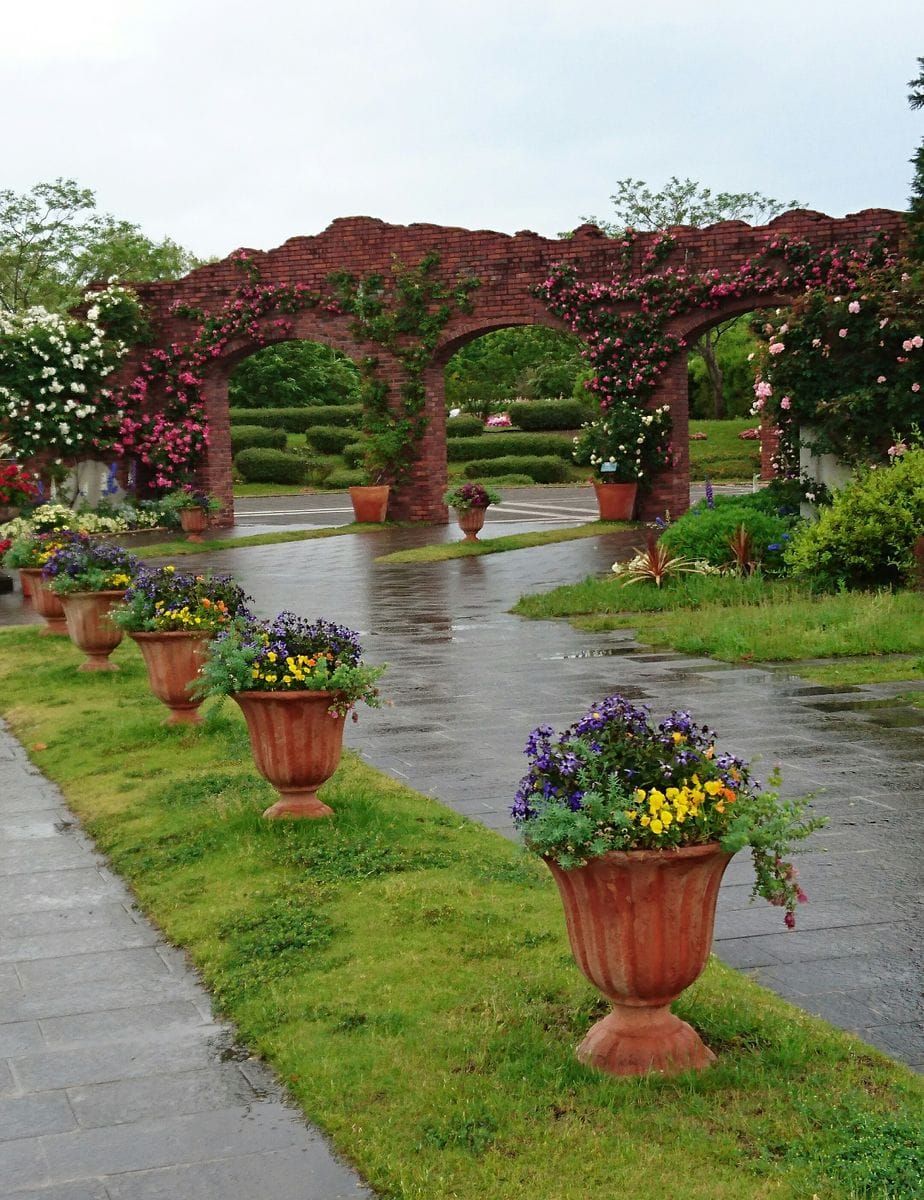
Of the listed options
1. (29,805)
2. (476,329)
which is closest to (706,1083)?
(29,805)

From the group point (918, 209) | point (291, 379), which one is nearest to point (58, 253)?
point (291, 379)

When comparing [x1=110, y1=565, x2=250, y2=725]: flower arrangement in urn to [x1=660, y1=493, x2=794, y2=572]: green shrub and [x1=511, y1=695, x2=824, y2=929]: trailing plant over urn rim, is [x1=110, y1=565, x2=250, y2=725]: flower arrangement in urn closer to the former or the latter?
[x1=511, y1=695, x2=824, y2=929]: trailing plant over urn rim

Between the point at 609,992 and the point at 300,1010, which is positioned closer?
the point at 609,992

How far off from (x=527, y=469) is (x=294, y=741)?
31982 millimetres

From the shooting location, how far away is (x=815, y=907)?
16.3ft

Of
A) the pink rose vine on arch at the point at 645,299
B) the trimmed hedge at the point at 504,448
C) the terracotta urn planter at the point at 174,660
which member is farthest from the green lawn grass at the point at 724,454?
the terracotta urn planter at the point at 174,660

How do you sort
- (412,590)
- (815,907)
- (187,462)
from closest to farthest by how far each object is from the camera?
(815,907)
(412,590)
(187,462)

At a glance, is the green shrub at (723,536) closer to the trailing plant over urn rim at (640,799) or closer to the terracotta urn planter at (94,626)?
the terracotta urn planter at (94,626)

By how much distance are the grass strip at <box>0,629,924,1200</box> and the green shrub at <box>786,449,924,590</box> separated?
25.2 feet

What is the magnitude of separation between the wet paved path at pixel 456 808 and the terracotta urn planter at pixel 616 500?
1164 cm

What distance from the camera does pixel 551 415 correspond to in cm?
4338

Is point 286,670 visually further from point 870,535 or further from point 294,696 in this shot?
point 870,535

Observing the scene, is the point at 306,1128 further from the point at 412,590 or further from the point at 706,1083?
the point at 412,590

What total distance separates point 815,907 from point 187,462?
886 inches
